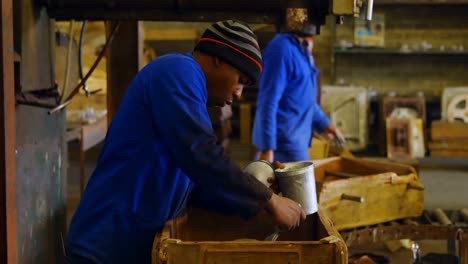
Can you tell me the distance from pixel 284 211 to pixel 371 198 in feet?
4.04

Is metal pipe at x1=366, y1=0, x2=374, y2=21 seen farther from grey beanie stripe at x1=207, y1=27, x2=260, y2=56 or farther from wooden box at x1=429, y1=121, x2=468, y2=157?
wooden box at x1=429, y1=121, x2=468, y2=157

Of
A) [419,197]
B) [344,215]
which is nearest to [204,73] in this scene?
[344,215]

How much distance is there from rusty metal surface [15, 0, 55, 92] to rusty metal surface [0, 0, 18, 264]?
1.55ft

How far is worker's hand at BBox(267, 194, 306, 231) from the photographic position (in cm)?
161

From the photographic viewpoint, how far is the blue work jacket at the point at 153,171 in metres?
1.52

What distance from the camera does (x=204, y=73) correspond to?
169cm

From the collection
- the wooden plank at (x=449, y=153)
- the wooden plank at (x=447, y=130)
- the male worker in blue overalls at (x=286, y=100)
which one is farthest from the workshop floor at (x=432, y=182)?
the male worker in blue overalls at (x=286, y=100)

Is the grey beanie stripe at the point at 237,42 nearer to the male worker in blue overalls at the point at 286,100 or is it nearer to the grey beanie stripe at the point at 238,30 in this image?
the grey beanie stripe at the point at 238,30

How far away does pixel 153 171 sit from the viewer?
162cm

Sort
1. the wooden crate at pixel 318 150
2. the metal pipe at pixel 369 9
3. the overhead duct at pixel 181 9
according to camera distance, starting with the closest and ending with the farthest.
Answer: the metal pipe at pixel 369 9 < the overhead duct at pixel 181 9 < the wooden crate at pixel 318 150

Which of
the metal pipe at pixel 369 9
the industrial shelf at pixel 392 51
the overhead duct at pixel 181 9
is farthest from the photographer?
the industrial shelf at pixel 392 51

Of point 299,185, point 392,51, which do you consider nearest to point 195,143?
point 299,185

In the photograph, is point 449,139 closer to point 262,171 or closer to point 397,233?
point 397,233

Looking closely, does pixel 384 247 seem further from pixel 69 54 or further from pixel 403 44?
pixel 403 44
